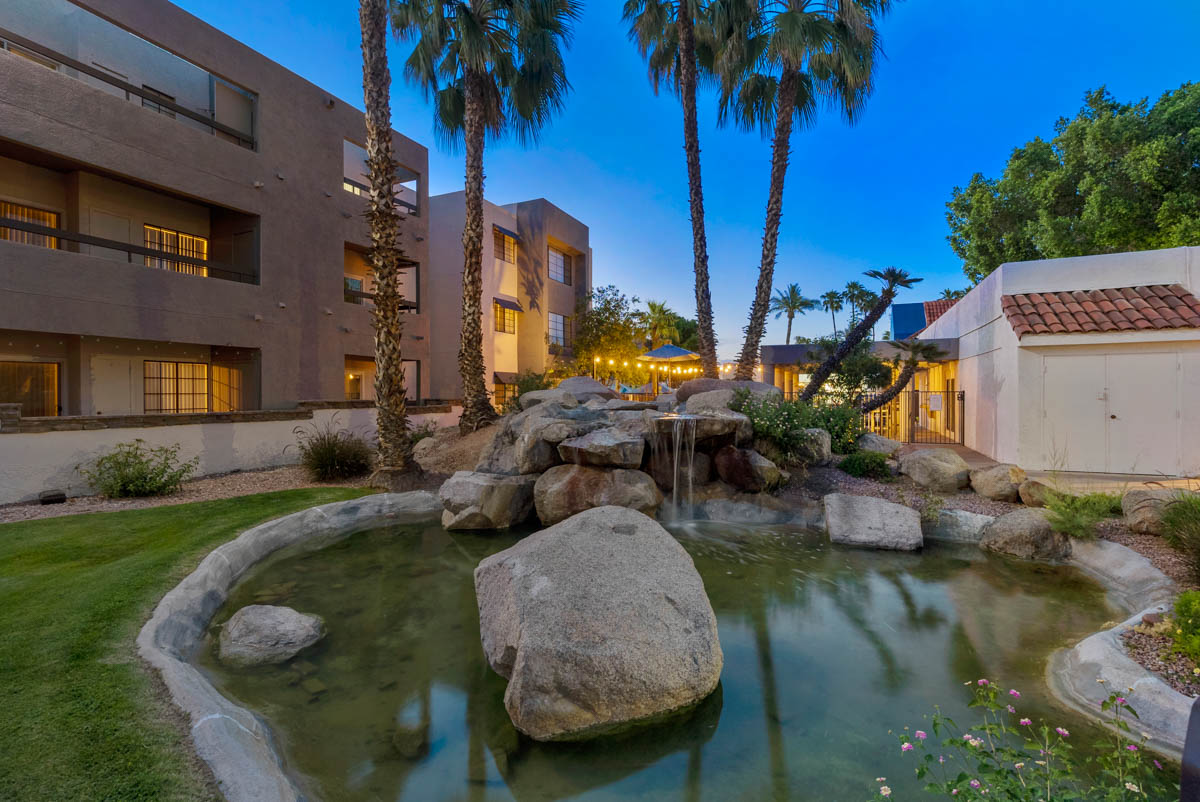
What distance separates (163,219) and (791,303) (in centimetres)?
5324

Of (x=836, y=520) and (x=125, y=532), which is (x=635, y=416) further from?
(x=125, y=532)

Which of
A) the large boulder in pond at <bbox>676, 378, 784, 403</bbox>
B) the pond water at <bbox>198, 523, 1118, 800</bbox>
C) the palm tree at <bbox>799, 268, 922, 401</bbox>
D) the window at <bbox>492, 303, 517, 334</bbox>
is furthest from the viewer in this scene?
the window at <bbox>492, 303, 517, 334</bbox>

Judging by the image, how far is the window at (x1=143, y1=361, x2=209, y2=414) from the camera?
1420cm

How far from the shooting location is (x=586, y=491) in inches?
368

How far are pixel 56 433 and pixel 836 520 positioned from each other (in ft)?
44.7

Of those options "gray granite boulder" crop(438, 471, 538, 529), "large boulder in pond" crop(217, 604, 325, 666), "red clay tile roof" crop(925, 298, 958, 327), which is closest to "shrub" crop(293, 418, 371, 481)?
"gray granite boulder" crop(438, 471, 538, 529)

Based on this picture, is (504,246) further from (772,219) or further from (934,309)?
(934,309)

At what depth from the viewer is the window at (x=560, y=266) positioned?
92.1 feet

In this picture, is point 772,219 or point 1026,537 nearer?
point 1026,537

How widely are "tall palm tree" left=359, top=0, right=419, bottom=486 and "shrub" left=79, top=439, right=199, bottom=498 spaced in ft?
12.2

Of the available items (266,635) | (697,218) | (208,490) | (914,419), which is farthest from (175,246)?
(914,419)

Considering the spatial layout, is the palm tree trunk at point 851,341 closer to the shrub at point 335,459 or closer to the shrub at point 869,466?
the shrub at point 869,466

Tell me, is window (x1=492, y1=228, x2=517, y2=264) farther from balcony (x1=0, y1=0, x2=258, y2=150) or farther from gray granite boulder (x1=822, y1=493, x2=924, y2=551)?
gray granite boulder (x1=822, y1=493, x2=924, y2=551)

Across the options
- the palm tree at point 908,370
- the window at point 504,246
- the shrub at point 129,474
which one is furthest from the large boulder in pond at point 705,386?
the window at point 504,246
